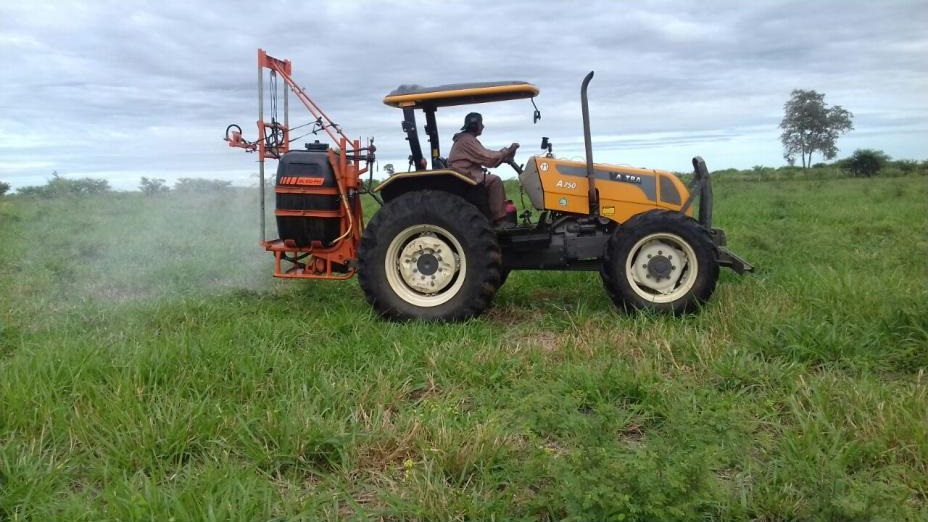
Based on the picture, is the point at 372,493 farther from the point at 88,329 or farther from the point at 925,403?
the point at 88,329

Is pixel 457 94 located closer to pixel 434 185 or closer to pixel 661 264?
pixel 434 185

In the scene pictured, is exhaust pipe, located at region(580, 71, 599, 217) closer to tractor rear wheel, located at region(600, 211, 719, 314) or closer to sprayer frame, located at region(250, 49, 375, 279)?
tractor rear wheel, located at region(600, 211, 719, 314)

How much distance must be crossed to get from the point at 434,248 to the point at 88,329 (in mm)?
2534

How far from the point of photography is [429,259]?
541 cm

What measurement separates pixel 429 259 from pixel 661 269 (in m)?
1.73

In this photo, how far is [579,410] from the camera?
3.71 metres

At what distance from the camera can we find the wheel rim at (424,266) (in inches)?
211

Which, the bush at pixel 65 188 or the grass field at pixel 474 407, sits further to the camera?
the bush at pixel 65 188

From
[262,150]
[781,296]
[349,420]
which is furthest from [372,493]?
[781,296]

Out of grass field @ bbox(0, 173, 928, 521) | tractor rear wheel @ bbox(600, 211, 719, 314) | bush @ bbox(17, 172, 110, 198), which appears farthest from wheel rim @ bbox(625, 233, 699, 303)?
bush @ bbox(17, 172, 110, 198)

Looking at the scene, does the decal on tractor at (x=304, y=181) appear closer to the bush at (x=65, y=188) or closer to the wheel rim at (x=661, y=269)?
the wheel rim at (x=661, y=269)

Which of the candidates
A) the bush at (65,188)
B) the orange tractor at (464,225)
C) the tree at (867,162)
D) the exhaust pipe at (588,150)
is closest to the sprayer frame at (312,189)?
the orange tractor at (464,225)

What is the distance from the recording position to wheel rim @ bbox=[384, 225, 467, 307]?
5.37m

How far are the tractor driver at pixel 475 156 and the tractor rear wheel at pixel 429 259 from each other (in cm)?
38
